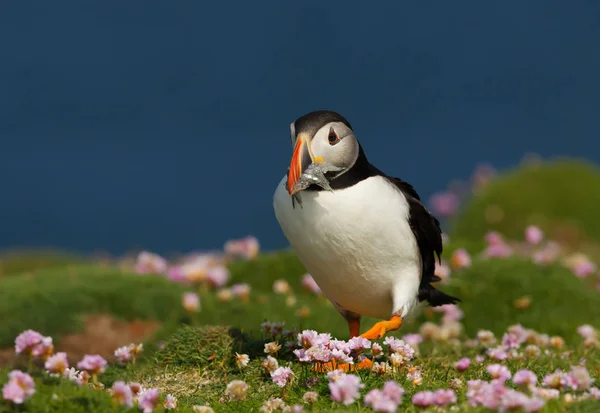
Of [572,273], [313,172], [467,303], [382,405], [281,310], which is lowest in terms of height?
[382,405]

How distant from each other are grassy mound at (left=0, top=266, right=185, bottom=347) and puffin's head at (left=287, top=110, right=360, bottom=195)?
5453mm

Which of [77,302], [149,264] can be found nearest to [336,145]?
[77,302]

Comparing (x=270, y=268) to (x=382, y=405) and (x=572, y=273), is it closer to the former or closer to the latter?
(x=572, y=273)

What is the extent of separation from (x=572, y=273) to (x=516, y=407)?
365 inches

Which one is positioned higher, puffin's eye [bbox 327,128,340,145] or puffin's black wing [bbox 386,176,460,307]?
puffin's eye [bbox 327,128,340,145]

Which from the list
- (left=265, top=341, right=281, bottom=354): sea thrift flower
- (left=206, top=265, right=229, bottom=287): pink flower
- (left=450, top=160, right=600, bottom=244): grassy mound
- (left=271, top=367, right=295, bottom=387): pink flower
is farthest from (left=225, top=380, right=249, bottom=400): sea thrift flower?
(left=450, top=160, right=600, bottom=244): grassy mound

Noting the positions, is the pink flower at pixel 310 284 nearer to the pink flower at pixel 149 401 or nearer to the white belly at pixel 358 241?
the white belly at pixel 358 241

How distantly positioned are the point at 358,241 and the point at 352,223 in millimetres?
176

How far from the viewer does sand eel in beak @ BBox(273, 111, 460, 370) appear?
675cm

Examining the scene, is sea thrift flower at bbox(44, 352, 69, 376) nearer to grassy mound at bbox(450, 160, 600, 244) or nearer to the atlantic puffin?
the atlantic puffin

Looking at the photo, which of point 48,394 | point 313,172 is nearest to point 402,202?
point 313,172

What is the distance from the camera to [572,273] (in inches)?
526

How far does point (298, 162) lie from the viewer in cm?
659

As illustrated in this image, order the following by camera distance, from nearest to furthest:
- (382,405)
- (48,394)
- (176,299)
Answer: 1. (382,405)
2. (48,394)
3. (176,299)
